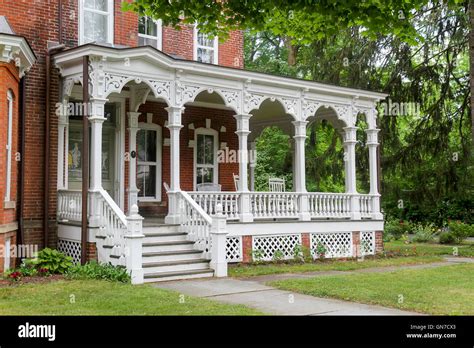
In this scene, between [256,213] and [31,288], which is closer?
[31,288]

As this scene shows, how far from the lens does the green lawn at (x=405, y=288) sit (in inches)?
370

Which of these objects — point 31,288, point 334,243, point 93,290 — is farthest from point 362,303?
point 334,243

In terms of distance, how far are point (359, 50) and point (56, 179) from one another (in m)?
14.1

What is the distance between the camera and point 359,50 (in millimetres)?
23953

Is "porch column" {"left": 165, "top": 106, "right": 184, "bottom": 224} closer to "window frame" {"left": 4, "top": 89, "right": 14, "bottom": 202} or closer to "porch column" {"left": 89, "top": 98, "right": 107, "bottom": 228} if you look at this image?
"porch column" {"left": 89, "top": 98, "right": 107, "bottom": 228}

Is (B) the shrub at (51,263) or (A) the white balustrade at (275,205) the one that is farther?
(A) the white balustrade at (275,205)

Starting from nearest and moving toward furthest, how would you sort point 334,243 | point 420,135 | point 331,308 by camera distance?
point 331,308, point 334,243, point 420,135

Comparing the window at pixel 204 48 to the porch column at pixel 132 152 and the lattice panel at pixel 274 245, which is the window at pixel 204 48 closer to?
the porch column at pixel 132 152

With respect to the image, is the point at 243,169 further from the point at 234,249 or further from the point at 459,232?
the point at 459,232

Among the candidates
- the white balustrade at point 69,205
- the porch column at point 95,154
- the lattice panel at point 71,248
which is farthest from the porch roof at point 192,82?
the lattice panel at point 71,248

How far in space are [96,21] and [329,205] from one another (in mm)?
8327

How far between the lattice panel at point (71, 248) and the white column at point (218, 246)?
3.06 m

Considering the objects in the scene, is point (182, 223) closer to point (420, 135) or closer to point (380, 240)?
point (380, 240)

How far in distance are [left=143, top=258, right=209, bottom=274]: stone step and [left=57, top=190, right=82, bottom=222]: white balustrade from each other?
230 centimetres
